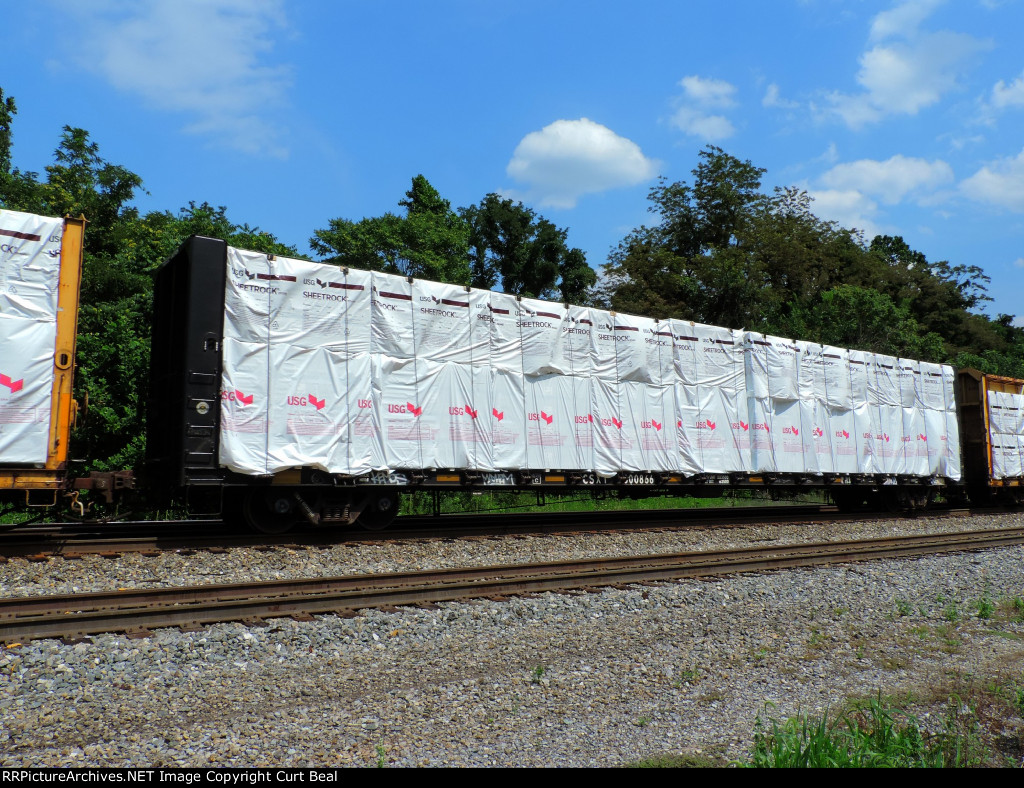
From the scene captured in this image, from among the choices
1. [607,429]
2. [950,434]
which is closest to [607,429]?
[607,429]

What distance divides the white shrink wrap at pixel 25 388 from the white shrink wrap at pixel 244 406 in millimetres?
2131

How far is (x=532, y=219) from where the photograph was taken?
132 ft

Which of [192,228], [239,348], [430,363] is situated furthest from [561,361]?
[192,228]

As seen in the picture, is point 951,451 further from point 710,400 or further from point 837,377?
point 710,400

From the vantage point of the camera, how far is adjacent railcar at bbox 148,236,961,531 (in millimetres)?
10055

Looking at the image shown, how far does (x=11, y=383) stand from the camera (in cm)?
845

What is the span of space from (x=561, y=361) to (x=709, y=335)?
14.7 ft

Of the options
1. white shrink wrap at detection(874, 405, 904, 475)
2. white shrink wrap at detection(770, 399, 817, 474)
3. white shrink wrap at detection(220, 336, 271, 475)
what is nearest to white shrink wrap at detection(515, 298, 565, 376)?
white shrink wrap at detection(220, 336, 271, 475)

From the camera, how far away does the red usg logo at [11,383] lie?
840 centimetres

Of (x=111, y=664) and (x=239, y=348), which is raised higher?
(x=239, y=348)

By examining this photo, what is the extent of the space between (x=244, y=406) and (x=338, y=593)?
164 inches

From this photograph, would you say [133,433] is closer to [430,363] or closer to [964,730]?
[430,363]

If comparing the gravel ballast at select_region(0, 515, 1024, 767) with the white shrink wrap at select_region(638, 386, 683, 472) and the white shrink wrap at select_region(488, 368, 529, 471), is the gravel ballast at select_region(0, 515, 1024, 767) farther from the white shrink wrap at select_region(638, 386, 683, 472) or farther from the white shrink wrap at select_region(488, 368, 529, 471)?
the white shrink wrap at select_region(638, 386, 683, 472)

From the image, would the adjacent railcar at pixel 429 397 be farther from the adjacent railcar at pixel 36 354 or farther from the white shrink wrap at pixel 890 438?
the white shrink wrap at pixel 890 438
